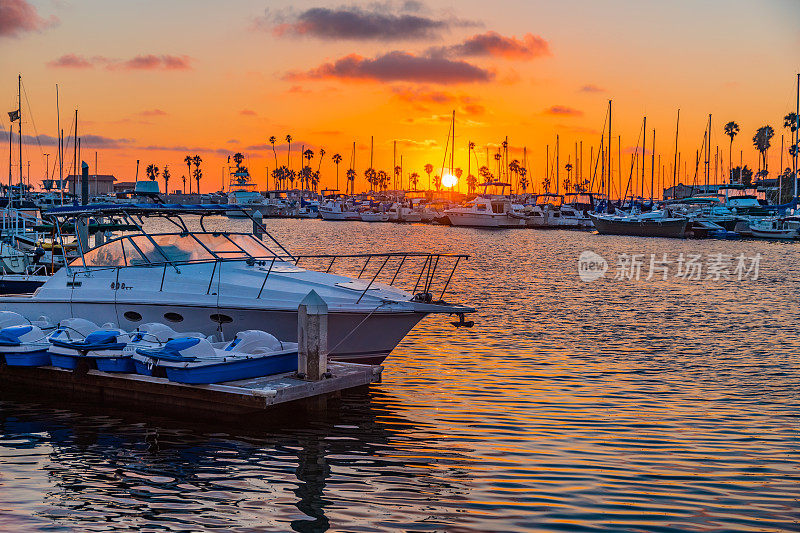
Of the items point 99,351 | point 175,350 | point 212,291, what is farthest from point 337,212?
point 175,350

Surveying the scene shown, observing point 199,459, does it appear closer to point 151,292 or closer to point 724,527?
point 151,292

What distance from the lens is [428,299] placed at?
630 inches

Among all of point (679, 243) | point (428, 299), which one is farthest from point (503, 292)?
point (679, 243)

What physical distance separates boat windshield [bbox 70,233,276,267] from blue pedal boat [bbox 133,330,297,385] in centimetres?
343

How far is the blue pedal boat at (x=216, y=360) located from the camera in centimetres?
1314

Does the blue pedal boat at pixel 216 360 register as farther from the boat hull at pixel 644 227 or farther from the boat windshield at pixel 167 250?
the boat hull at pixel 644 227

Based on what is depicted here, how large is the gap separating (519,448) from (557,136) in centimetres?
15375

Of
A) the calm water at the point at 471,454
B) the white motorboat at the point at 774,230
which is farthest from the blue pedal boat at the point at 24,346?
the white motorboat at the point at 774,230

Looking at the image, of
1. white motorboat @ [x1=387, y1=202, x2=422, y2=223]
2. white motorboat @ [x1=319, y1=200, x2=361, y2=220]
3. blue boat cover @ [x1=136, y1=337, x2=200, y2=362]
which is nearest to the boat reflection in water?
blue boat cover @ [x1=136, y1=337, x2=200, y2=362]

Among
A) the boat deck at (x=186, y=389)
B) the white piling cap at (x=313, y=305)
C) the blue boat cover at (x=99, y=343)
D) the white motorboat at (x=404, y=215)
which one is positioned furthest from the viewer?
the white motorboat at (x=404, y=215)

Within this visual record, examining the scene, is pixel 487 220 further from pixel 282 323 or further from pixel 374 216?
pixel 282 323

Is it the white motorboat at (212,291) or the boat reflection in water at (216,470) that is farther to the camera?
the white motorboat at (212,291)

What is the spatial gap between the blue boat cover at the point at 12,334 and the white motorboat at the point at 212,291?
1.57m

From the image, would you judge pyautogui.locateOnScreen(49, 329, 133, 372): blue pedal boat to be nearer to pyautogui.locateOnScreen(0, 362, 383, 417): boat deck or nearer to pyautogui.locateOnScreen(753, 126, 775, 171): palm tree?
pyautogui.locateOnScreen(0, 362, 383, 417): boat deck
